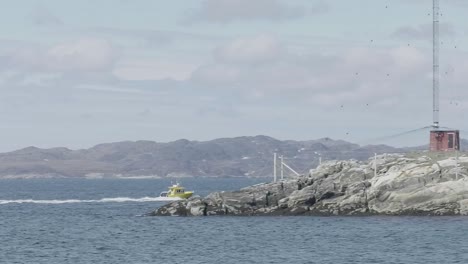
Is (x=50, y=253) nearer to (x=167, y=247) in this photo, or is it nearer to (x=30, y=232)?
(x=167, y=247)

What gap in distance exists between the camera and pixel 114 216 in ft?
432

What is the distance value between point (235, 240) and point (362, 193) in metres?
23.7

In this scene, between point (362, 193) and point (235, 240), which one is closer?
point (235, 240)

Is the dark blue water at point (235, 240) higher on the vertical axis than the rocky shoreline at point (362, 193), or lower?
lower

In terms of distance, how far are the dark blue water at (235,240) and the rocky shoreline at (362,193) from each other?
276 cm

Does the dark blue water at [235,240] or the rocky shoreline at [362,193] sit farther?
the rocky shoreline at [362,193]

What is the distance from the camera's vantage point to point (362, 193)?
115 metres

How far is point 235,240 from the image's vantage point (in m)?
95.6

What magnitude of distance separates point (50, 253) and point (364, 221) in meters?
35.3

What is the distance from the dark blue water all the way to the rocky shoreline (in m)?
2.76

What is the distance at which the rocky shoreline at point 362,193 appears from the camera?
110688 millimetres

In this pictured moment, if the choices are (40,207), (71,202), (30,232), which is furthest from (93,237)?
(71,202)

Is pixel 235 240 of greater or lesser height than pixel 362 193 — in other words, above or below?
below

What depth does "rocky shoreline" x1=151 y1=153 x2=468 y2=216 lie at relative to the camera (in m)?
111
